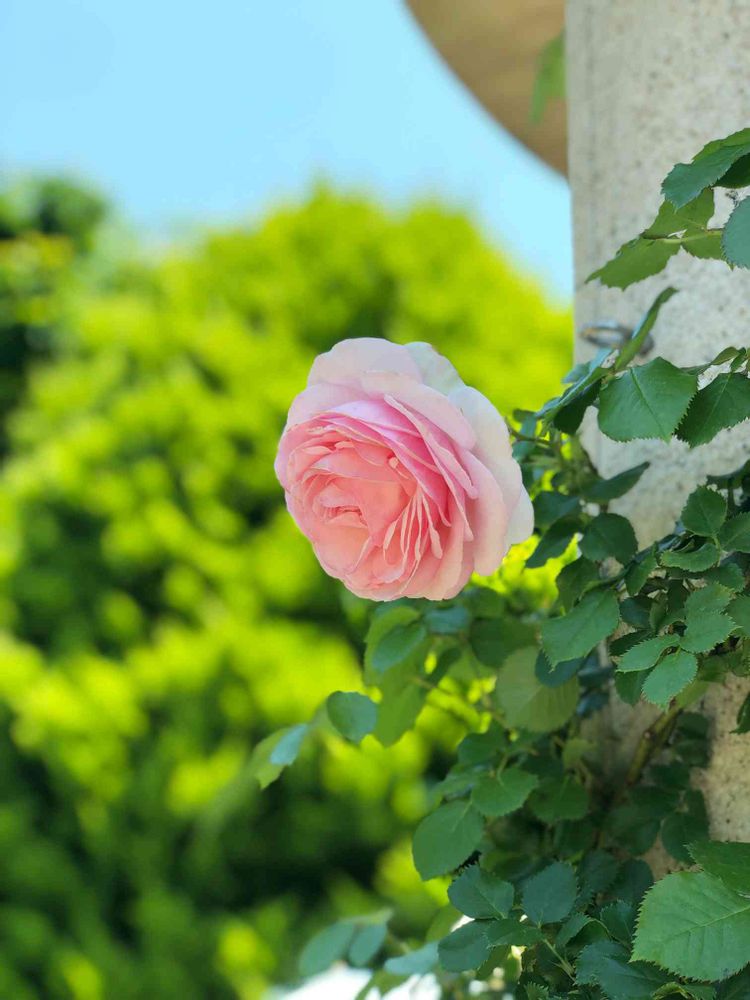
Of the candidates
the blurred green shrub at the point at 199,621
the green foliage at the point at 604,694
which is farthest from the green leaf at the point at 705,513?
the blurred green shrub at the point at 199,621

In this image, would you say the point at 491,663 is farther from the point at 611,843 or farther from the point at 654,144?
the point at 654,144

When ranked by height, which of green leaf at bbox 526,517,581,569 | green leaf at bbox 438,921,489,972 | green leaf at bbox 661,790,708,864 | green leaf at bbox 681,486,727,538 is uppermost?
green leaf at bbox 681,486,727,538

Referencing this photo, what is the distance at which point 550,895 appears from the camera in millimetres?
645

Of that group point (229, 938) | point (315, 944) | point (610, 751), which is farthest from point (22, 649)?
point (610, 751)

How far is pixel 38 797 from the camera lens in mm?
2842

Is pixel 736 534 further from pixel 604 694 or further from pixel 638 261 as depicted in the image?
pixel 604 694

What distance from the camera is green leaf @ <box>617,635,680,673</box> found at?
0.58 meters

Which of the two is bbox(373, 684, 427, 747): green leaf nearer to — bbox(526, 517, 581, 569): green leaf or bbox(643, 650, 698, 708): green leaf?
bbox(526, 517, 581, 569): green leaf

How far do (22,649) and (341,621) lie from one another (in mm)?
773

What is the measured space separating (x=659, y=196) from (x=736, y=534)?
346 millimetres

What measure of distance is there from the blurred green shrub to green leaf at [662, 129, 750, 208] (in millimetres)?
1782

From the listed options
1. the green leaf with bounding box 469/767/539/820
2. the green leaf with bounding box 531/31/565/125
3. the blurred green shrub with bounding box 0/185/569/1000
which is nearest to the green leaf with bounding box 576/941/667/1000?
the green leaf with bounding box 469/767/539/820

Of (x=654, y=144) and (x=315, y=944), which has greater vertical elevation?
(x=654, y=144)

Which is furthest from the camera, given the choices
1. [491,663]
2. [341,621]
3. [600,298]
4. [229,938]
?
[341,621]
